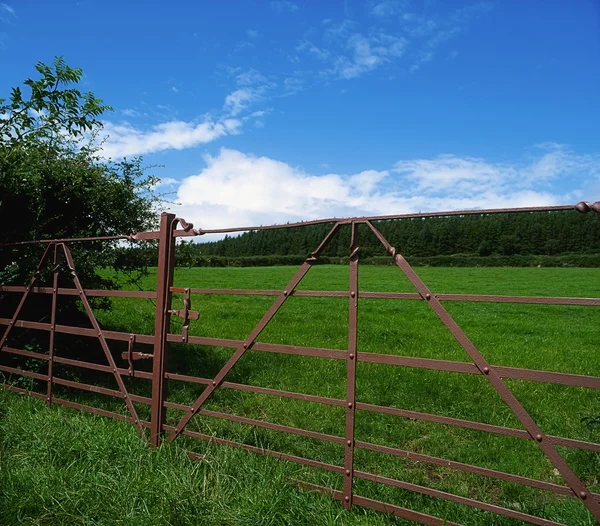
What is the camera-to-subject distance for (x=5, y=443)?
15.7ft

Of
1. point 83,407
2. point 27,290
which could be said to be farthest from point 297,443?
point 27,290

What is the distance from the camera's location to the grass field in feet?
11.4

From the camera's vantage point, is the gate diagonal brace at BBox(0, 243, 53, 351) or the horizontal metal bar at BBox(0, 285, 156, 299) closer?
the horizontal metal bar at BBox(0, 285, 156, 299)

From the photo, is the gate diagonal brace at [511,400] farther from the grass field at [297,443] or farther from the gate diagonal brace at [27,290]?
the gate diagonal brace at [27,290]

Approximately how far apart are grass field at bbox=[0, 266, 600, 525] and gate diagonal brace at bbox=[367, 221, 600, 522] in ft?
2.50

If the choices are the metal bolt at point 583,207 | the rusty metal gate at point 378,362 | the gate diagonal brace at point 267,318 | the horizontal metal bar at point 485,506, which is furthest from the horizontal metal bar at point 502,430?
the metal bolt at point 583,207

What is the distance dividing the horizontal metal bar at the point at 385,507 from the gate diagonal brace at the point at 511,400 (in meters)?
0.72

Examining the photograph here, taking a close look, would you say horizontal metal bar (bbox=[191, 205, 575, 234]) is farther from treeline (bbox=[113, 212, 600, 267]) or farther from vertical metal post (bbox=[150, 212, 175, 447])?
vertical metal post (bbox=[150, 212, 175, 447])

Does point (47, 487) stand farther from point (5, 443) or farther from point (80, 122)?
point (80, 122)

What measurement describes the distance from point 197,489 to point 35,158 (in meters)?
6.12

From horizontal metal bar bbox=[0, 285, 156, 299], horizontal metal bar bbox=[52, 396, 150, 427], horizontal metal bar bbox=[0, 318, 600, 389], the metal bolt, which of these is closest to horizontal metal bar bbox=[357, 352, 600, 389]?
horizontal metal bar bbox=[0, 318, 600, 389]

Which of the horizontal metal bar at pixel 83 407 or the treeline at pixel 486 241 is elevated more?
the treeline at pixel 486 241

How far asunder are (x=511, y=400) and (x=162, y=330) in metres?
2.79

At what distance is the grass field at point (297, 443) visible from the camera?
11.4ft
